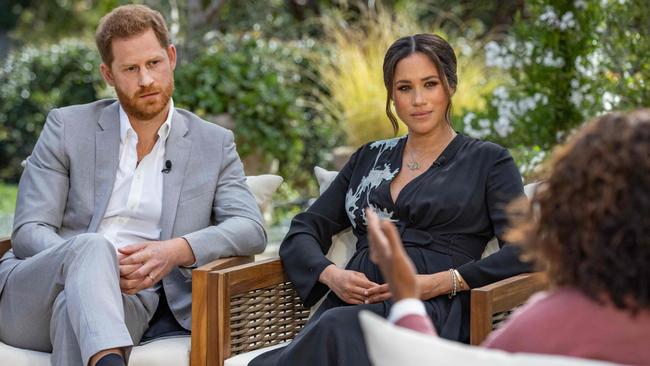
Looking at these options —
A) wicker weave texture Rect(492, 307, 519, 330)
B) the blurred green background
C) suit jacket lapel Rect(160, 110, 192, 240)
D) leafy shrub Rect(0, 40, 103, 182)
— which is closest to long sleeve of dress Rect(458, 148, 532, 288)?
wicker weave texture Rect(492, 307, 519, 330)

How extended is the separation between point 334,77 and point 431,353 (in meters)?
6.70

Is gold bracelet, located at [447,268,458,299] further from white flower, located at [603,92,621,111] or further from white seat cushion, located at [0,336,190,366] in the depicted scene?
white flower, located at [603,92,621,111]

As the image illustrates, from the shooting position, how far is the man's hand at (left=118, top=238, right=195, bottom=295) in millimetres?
3242

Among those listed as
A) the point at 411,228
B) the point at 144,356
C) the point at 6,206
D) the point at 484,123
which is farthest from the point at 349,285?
the point at 6,206

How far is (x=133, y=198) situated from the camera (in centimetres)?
352

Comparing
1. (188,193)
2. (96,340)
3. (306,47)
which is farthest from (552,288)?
(306,47)

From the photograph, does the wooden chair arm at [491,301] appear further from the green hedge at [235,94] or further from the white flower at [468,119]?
the green hedge at [235,94]

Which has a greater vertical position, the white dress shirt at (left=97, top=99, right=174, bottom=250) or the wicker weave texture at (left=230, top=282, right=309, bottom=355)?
the white dress shirt at (left=97, top=99, right=174, bottom=250)

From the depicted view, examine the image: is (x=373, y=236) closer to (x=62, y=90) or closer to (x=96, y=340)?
(x=96, y=340)

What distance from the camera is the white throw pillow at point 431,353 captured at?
1502mm

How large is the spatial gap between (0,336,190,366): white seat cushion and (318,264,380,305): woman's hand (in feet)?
1.56

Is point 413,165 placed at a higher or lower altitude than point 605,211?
higher

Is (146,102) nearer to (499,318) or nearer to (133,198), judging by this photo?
(133,198)

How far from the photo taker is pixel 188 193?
3.53 m
